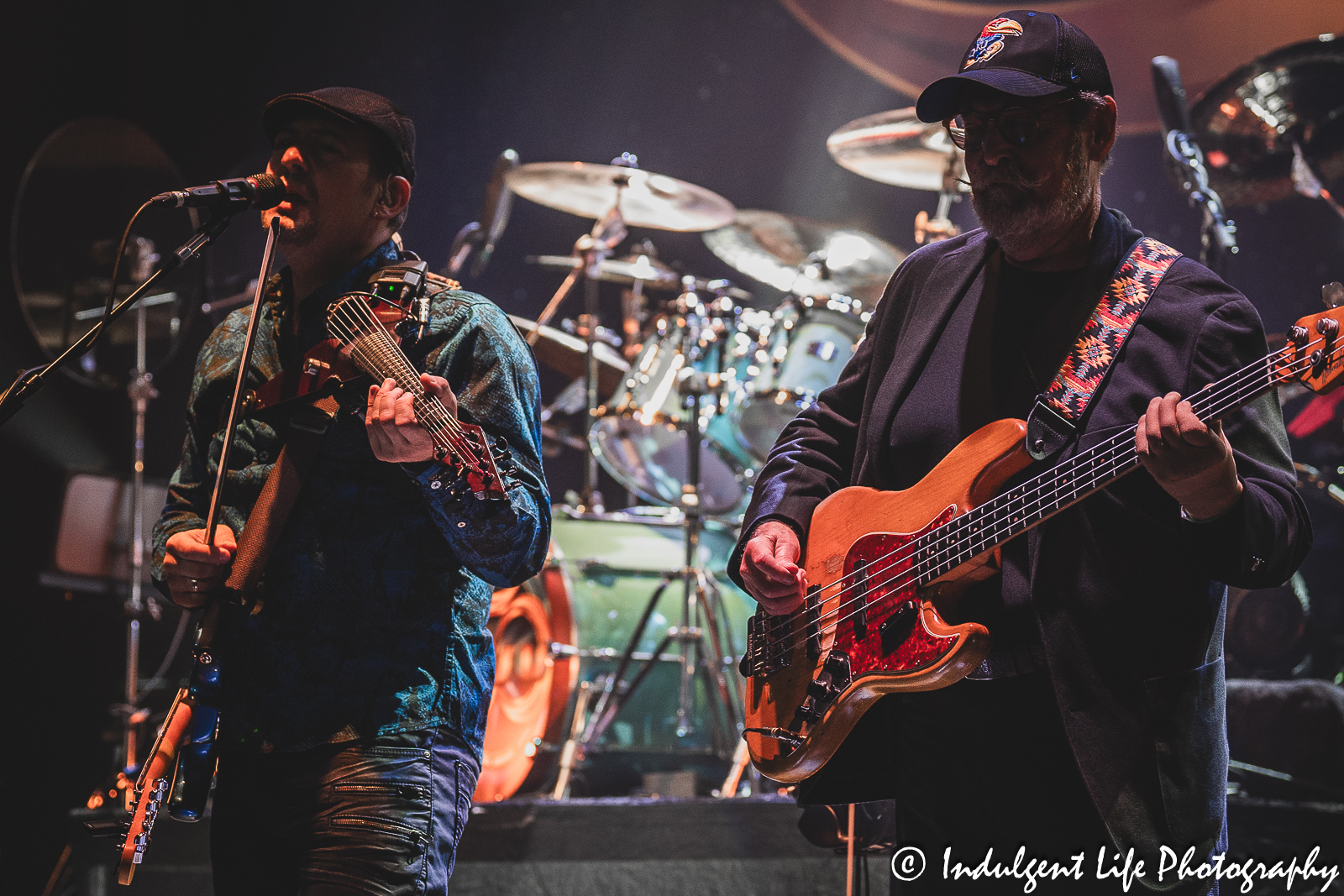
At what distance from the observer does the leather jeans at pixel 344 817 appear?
6.36 feet

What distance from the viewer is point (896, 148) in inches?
237

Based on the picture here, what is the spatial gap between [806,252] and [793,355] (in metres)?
1.32

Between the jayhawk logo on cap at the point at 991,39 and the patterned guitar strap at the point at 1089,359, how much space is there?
49 cm

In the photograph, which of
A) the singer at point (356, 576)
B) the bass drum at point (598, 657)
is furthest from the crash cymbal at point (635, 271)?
the singer at point (356, 576)

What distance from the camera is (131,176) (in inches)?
227

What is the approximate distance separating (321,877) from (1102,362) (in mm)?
1612

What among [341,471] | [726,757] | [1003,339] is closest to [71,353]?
[341,471]

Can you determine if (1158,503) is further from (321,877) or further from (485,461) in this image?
(321,877)

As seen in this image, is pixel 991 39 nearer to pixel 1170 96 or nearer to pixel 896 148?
pixel 1170 96

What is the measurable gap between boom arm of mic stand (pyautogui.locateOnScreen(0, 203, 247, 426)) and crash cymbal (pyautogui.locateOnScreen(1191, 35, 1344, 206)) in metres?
4.32

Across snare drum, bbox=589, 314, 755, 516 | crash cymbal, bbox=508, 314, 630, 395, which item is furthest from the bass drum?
crash cymbal, bbox=508, 314, 630, 395

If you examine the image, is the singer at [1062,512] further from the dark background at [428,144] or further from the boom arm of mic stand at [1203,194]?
the dark background at [428,144]

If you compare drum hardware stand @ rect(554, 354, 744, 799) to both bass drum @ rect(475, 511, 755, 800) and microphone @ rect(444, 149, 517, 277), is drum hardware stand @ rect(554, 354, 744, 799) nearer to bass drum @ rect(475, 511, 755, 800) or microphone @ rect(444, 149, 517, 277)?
bass drum @ rect(475, 511, 755, 800)

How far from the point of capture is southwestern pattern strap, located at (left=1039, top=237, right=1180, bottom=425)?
6.43ft
